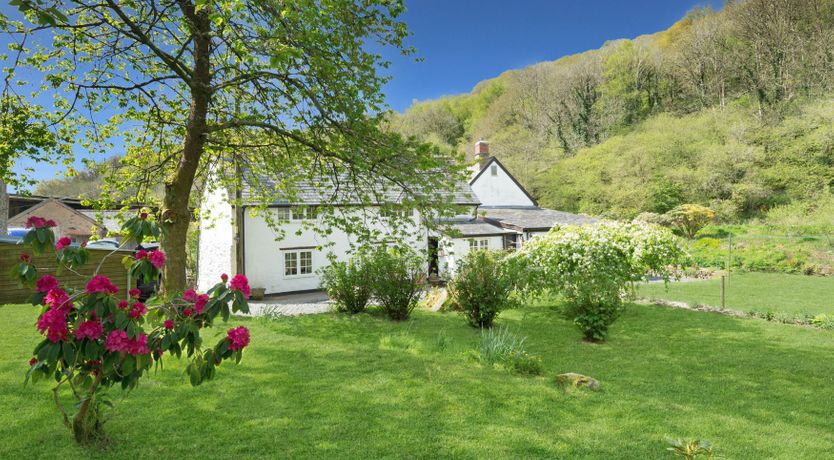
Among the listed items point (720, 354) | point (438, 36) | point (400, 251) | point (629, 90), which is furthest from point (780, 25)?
point (400, 251)

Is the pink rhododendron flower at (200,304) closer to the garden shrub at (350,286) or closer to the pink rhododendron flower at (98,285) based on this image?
the pink rhododendron flower at (98,285)

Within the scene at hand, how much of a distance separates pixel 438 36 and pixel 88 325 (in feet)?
52.3

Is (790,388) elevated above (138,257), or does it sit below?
below

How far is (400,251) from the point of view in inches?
294

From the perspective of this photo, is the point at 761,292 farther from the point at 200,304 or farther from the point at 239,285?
the point at 200,304

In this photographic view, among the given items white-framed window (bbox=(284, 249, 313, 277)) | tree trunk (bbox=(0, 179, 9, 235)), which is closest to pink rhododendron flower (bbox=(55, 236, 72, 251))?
tree trunk (bbox=(0, 179, 9, 235))

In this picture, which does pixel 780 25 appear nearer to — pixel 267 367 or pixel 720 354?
pixel 720 354

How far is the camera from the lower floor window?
20.0 meters

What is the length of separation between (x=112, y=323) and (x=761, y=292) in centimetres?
2094

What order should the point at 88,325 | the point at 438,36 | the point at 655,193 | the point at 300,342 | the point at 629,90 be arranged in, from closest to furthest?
1. the point at 88,325
2. the point at 300,342
3. the point at 438,36
4. the point at 655,193
5. the point at 629,90

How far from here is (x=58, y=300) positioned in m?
2.98

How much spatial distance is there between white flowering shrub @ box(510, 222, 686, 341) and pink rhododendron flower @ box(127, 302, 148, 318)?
29.4 ft

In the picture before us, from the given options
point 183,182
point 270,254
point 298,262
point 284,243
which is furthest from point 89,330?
point 298,262

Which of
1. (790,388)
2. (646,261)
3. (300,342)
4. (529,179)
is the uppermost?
(529,179)
